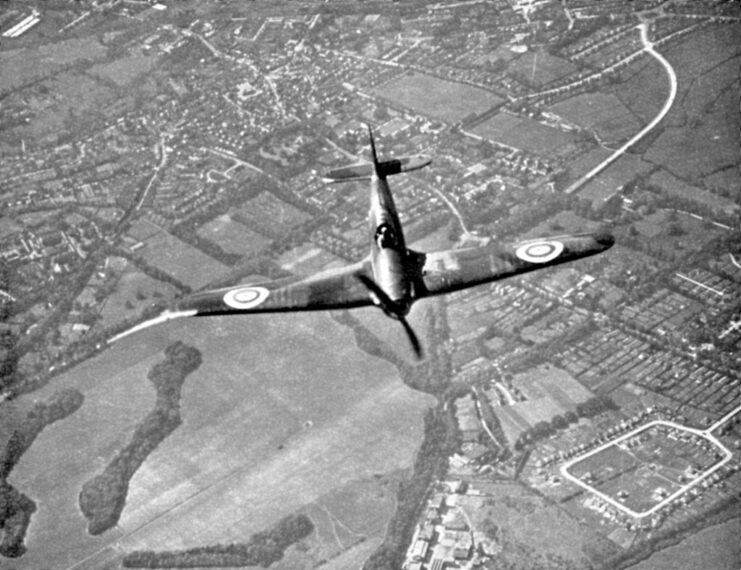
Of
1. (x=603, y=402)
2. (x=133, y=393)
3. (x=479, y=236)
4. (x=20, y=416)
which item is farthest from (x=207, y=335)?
(x=603, y=402)

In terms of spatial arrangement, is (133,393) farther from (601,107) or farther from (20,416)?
(601,107)

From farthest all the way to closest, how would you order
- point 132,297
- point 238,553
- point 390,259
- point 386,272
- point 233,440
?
point 132,297, point 233,440, point 238,553, point 390,259, point 386,272

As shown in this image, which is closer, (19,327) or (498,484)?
(498,484)

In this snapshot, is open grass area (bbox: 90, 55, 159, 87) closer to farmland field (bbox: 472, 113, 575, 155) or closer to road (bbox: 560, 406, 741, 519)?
farmland field (bbox: 472, 113, 575, 155)

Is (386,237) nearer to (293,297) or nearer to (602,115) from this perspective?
(293,297)

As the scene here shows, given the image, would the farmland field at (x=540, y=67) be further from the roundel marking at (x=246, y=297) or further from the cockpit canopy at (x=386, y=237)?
the roundel marking at (x=246, y=297)

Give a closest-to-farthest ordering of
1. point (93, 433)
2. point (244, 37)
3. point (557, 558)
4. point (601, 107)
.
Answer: point (557, 558)
point (93, 433)
point (601, 107)
point (244, 37)

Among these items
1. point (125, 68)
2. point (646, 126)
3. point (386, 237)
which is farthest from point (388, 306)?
point (125, 68)
